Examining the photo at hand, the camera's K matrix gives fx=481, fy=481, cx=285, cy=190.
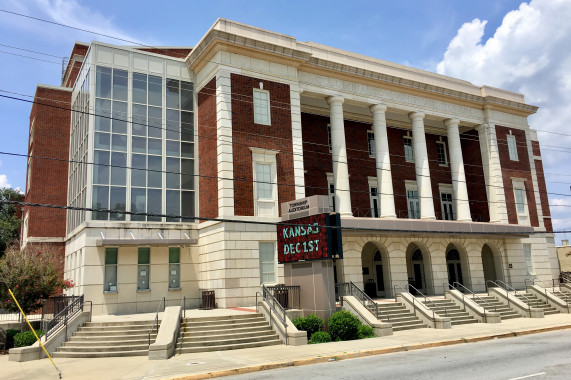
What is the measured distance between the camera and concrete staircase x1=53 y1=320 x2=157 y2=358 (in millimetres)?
17984

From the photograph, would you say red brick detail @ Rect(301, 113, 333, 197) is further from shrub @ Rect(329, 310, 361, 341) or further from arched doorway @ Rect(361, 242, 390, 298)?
shrub @ Rect(329, 310, 361, 341)

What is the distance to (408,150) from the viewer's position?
40688 mm

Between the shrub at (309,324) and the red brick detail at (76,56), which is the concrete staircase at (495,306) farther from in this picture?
the red brick detail at (76,56)

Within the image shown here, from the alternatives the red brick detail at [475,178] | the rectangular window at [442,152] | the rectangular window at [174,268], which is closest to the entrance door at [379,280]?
the red brick detail at [475,178]

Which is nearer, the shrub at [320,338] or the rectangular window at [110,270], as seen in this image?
the shrub at [320,338]

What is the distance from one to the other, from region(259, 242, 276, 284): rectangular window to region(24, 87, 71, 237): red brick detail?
1581cm

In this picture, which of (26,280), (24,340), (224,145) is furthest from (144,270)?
(224,145)

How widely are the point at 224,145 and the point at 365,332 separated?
502 inches

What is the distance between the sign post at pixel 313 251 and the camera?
21188mm

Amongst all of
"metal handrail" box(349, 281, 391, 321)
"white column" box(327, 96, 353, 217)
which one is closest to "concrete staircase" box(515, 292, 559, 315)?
"metal handrail" box(349, 281, 391, 321)

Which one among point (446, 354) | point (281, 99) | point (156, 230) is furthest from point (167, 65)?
point (446, 354)

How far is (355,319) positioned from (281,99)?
581 inches

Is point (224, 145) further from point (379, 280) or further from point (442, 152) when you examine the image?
point (442, 152)

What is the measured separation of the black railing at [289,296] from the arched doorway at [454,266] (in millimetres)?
18651
